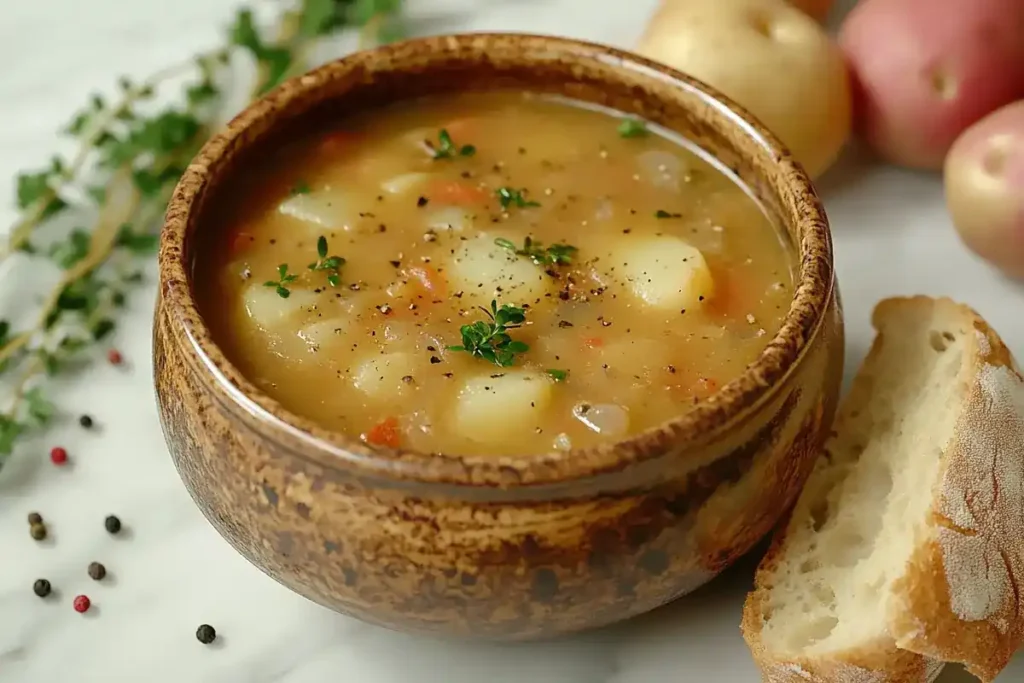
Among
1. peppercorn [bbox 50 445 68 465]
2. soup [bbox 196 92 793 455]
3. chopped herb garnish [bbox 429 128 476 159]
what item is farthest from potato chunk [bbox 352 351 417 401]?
peppercorn [bbox 50 445 68 465]

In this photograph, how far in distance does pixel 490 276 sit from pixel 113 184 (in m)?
1.01

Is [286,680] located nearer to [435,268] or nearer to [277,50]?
[435,268]

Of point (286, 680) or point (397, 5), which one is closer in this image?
point (286, 680)

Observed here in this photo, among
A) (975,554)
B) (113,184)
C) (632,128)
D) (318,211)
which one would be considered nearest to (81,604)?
(318,211)

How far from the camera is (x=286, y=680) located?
1831 millimetres

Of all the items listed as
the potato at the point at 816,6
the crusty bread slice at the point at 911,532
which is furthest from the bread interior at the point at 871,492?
the potato at the point at 816,6

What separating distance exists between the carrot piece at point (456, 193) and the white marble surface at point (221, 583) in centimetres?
62

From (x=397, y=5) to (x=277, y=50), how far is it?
293mm

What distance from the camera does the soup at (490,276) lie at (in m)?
1.70

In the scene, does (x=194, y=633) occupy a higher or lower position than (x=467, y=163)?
lower

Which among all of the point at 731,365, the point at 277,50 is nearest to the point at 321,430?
the point at 731,365

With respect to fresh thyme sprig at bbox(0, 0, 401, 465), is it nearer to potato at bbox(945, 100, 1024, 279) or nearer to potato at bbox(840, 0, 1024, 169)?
potato at bbox(840, 0, 1024, 169)

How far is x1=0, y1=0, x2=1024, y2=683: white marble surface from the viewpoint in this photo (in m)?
1.83

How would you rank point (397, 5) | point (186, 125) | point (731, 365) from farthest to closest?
point (397, 5) → point (186, 125) → point (731, 365)
